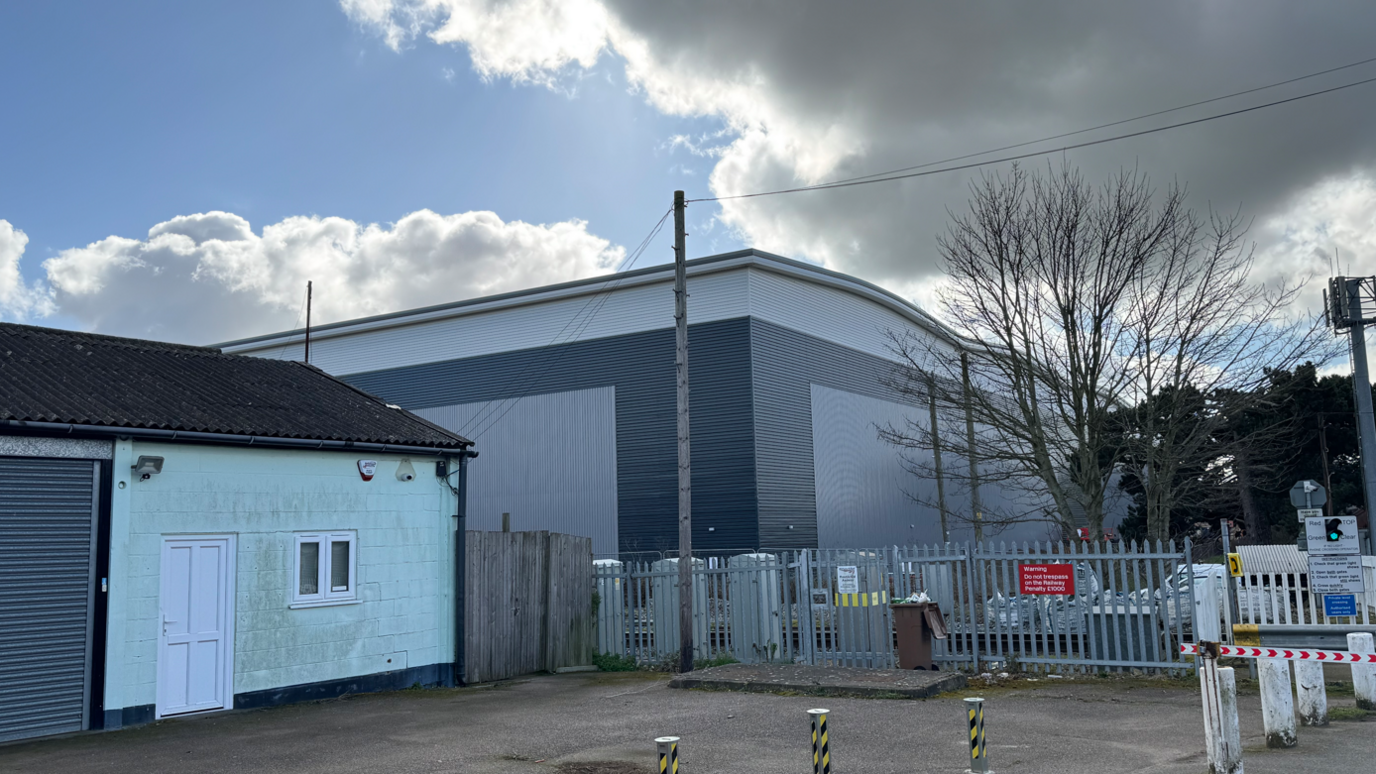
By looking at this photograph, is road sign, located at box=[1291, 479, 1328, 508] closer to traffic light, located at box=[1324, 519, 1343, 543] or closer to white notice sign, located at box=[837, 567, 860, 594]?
traffic light, located at box=[1324, 519, 1343, 543]

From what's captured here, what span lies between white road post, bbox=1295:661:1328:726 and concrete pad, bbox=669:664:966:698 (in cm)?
416

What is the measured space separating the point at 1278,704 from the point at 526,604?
11.1 m

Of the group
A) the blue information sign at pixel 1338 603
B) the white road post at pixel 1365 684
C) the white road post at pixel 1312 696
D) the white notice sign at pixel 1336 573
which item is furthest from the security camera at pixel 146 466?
the blue information sign at pixel 1338 603

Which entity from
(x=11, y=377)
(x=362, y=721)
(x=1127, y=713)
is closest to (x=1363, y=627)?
(x=1127, y=713)

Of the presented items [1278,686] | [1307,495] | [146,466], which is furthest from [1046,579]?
[146,466]

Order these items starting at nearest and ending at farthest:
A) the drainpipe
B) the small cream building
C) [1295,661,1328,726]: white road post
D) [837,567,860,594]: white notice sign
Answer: [1295,661,1328,726]: white road post < the small cream building < [837,567,860,594]: white notice sign < the drainpipe

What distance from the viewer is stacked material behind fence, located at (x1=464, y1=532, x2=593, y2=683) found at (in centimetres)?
1647

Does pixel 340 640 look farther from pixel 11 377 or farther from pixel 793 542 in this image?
pixel 793 542

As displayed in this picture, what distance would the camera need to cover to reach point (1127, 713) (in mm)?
11977

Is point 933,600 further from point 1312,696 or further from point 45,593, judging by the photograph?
point 45,593

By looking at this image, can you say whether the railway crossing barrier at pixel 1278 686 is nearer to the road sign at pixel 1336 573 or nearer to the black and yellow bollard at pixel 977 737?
the black and yellow bollard at pixel 977 737

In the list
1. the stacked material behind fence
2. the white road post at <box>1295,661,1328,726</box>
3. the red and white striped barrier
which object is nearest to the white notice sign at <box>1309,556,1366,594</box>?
the white road post at <box>1295,661,1328,726</box>

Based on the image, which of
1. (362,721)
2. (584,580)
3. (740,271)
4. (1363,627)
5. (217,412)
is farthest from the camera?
(740,271)

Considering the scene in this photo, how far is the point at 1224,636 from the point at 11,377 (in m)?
16.2
